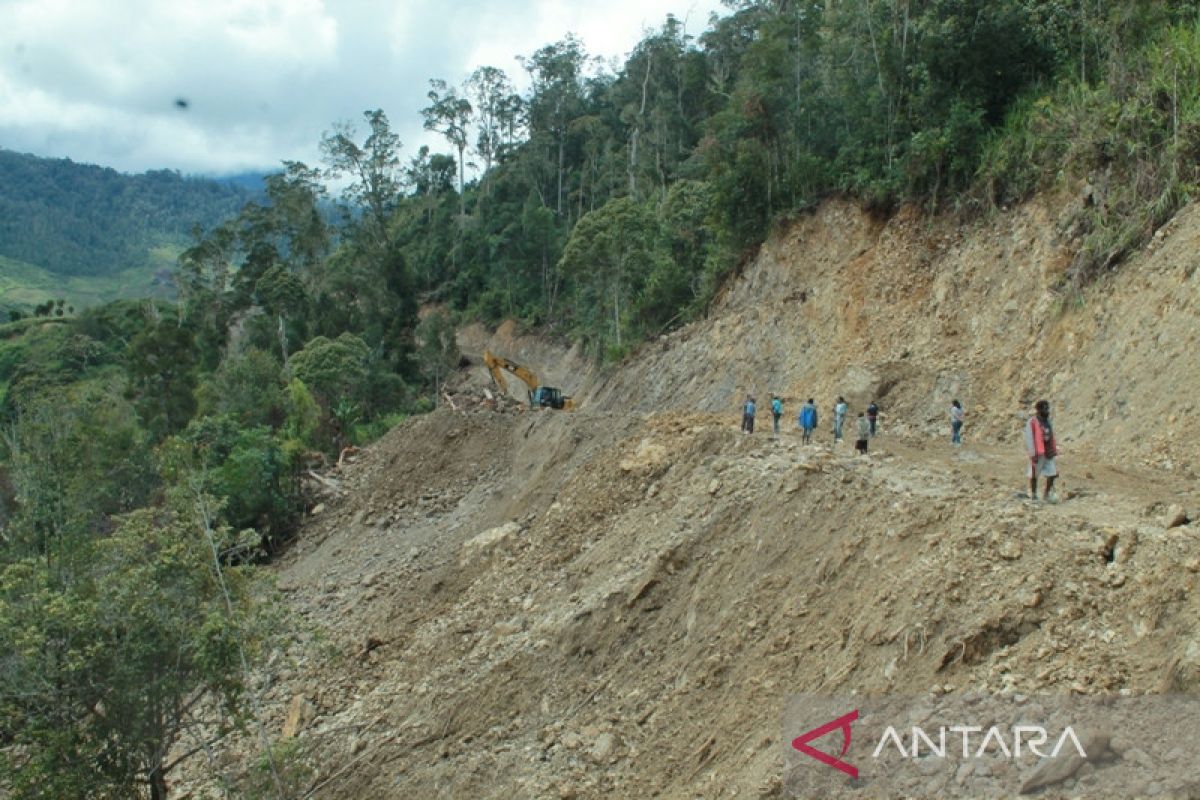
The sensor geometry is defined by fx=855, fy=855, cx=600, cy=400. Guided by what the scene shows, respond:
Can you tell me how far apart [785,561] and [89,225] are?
166 metres

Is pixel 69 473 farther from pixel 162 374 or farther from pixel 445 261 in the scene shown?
pixel 445 261

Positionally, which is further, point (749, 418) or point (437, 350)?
point (437, 350)

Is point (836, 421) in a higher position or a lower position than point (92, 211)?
lower

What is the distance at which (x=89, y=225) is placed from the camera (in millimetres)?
146000

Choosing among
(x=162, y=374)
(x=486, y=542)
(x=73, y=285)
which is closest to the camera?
(x=486, y=542)

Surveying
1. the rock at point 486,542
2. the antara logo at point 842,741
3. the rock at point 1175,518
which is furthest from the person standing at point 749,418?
the antara logo at point 842,741

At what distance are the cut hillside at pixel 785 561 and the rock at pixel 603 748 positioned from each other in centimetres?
3

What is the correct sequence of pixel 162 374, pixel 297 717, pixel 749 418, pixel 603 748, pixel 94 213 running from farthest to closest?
pixel 94 213 < pixel 162 374 < pixel 749 418 < pixel 297 717 < pixel 603 748

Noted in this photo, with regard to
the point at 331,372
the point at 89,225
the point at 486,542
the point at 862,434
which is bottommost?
the point at 486,542

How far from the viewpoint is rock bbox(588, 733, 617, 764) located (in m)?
8.48

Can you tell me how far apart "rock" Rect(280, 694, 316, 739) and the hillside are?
98287 mm

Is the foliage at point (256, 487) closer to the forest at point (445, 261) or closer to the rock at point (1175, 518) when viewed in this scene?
the forest at point (445, 261)

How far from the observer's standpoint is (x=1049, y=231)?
51.9 feet

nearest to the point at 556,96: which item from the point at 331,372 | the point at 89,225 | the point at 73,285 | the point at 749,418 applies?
the point at 331,372
